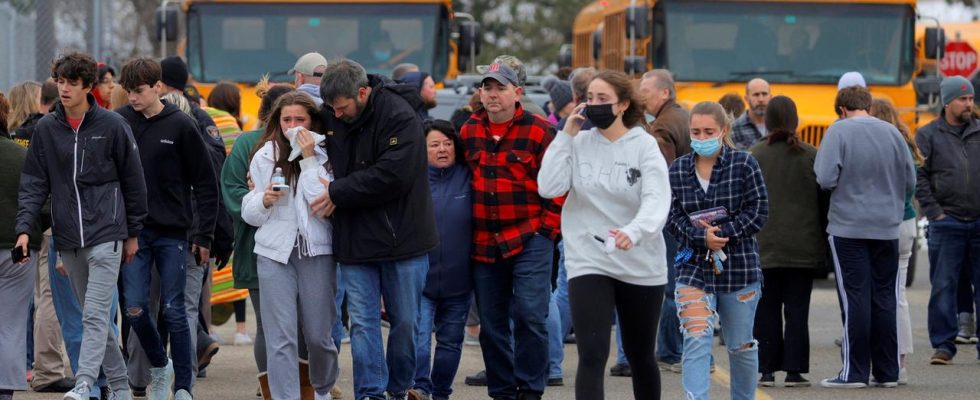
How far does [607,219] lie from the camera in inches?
289

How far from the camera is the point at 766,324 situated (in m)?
10.1

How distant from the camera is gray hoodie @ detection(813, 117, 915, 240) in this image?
32.3 feet

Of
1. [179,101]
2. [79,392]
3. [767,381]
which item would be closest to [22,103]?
[179,101]

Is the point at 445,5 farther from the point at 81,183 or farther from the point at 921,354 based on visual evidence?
the point at 81,183

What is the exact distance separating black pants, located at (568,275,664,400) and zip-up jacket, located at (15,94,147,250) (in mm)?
2301

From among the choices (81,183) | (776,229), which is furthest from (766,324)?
(81,183)

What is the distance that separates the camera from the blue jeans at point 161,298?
859 cm

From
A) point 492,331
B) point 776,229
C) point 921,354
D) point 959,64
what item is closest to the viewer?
point 492,331

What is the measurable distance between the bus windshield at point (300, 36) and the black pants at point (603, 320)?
10430 millimetres

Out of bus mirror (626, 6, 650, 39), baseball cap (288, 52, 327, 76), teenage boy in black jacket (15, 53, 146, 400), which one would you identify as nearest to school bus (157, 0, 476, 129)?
bus mirror (626, 6, 650, 39)

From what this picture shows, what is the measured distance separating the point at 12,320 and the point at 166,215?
0.90 meters

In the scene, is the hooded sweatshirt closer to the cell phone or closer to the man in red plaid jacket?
the man in red plaid jacket

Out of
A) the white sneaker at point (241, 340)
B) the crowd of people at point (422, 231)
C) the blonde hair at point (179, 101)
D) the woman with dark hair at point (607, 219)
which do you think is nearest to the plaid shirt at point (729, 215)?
the crowd of people at point (422, 231)

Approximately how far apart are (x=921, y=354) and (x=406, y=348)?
15.9 ft
